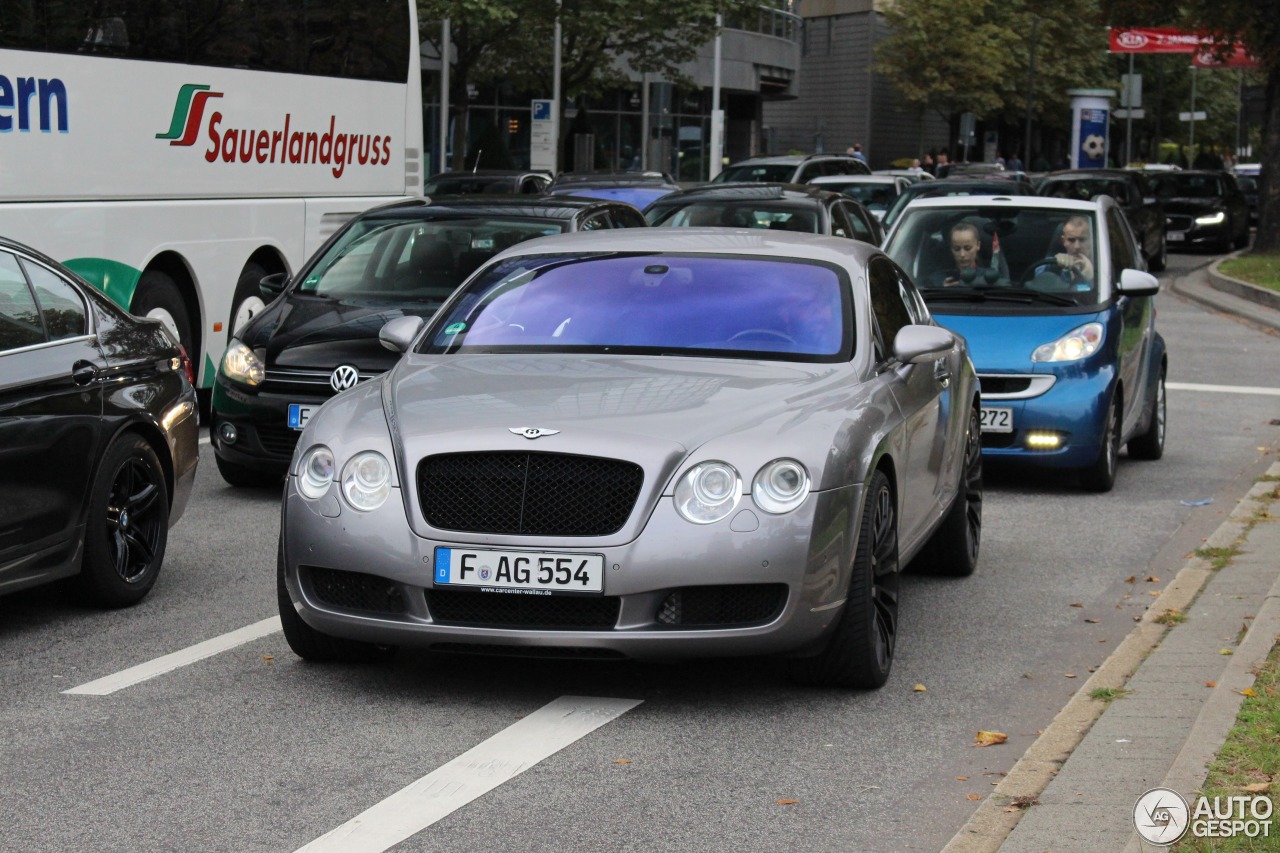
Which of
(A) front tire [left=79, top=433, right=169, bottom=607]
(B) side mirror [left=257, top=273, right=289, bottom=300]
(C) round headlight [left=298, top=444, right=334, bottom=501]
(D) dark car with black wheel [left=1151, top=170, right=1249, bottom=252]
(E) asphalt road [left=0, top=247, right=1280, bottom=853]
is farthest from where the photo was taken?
(D) dark car with black wheel [left=1151, top=170, right=1249, bottom=252]

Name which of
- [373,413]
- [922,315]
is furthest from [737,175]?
[373,413]

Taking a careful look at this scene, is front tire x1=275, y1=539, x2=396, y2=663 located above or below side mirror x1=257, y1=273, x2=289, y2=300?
below

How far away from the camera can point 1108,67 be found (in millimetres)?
85812

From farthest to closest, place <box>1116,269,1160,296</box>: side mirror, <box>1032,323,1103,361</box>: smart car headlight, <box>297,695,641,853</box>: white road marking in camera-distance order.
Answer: <box>1116,269,1160,296</box>: side mirror, <box>1032,323,1103,361</box>: smart car headlight, <box>297,695,641,853</box>: white road marking

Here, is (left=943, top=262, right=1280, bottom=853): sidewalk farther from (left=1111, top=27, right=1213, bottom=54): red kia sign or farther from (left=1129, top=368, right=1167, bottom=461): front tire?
(left=1111, top=27, right=1213, bottom=54): red kia sign

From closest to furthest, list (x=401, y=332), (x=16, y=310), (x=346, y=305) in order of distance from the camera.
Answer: (x=16, y=310)
(x=401, y=332)
(x=346, y=305)

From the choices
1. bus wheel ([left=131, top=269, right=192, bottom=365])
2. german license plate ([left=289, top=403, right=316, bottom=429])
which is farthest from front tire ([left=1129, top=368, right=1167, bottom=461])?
bus wheel ([left=131, top=269, right=192, bottom=365])

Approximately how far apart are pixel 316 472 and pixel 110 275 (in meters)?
7.08

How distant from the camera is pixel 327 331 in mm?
10797

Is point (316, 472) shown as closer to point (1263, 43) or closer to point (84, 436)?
point (84, 436)

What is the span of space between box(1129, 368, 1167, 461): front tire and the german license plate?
5.42 meters

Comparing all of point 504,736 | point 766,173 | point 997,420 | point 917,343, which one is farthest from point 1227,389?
point 766,173

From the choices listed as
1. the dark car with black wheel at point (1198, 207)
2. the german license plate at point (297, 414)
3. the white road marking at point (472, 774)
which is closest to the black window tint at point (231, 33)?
the german license plate at point (297, 414)

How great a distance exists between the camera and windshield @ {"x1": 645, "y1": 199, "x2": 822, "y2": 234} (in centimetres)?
1556
